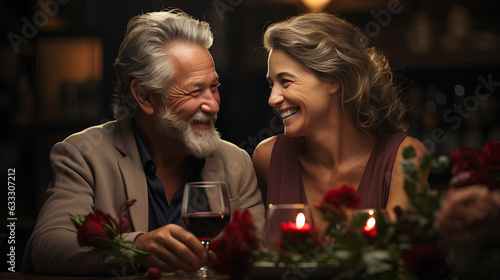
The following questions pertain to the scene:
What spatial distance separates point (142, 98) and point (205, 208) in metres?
1.02

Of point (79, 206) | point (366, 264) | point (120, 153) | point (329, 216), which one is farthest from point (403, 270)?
point (120, 153)

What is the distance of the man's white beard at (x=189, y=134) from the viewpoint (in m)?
1.98

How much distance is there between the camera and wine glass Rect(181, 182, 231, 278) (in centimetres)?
121

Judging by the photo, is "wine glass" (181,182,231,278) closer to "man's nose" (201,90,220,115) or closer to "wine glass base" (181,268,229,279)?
"wine glass base" (181,268,229,279)

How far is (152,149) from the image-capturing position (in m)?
2.10

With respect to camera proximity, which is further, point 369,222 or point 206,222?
point 206,222

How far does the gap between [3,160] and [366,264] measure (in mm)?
3017

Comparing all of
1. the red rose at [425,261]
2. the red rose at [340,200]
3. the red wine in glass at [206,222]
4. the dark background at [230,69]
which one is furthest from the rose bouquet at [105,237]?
the dark background at [230,69]

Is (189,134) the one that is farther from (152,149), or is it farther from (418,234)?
(418,234)

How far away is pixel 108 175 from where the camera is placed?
185cm

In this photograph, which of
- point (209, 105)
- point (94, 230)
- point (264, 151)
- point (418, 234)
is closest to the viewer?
point (418, 234)

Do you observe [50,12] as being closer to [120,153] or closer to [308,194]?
[120,153]

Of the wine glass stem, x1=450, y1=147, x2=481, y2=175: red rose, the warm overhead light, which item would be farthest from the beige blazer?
the warm overhead light

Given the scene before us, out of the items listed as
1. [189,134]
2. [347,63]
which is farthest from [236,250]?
[347,63]
